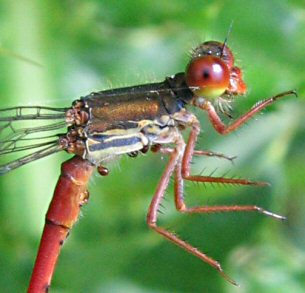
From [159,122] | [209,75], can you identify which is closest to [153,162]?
[159,122]

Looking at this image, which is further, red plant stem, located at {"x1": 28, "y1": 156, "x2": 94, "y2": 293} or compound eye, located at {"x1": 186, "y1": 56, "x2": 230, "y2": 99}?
red plant stem, located at {"x1": 28, "y1": 156, "x2": 94, "y2": 293}

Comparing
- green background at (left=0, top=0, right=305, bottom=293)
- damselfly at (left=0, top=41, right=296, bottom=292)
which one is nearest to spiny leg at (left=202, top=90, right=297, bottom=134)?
damselfly at (left=0, top=41, right=296, bottom=292)

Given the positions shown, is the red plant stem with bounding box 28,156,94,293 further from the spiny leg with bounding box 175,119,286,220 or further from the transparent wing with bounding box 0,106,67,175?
the spiny leg with bounding box 175,119,286,220

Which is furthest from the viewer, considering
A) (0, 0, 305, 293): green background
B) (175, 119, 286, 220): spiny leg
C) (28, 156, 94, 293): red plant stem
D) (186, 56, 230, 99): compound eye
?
(0, 0, 305, 293): green background

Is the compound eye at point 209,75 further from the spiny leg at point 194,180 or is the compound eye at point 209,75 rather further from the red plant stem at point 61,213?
the red plant stem at point 61,213

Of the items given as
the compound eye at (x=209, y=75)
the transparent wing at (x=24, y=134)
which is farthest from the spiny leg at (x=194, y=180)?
the transparent wing at (x=24, y=134)
